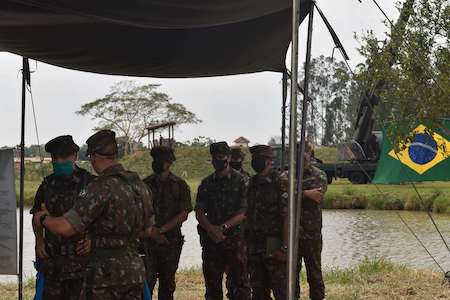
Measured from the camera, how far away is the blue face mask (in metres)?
3.75

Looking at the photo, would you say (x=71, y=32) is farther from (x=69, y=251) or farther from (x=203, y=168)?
(x=203, y=168)

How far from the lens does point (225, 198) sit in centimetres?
502

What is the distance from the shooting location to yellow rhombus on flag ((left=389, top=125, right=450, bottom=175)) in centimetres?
670

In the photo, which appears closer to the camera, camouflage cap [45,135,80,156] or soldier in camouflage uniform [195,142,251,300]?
camouflage cap [45,135,80,156]

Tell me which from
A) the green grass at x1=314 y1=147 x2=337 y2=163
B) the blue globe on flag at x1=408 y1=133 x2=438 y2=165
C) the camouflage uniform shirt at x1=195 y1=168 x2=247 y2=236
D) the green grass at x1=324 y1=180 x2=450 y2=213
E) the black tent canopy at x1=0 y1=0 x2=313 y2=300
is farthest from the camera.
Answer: the green grass at x1=314 y1=147 x2=337 y2=163

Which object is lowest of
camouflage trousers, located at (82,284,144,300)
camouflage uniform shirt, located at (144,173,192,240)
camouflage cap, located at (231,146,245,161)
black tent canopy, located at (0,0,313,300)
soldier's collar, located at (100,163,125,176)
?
camouflage trousers, located at (82,284,144,300)

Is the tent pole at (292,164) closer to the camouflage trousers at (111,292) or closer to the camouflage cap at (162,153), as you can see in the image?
the camouflage trousers at (111,292)

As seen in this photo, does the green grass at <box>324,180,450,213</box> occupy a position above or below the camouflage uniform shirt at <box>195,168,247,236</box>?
below

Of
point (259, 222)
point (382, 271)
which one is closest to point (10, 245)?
point (259, 222)

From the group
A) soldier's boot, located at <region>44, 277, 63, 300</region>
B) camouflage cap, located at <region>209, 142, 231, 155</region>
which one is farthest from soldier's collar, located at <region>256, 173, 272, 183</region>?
soldier's boot, located at <region>44, 277, 63, 300</region>

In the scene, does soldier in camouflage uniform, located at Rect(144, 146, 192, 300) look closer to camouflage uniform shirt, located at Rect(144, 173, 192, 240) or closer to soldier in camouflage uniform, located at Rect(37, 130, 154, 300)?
camouflage uniform shirt, located at Rect(144, 173, 192, 240)

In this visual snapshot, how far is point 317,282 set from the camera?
17.4 ft

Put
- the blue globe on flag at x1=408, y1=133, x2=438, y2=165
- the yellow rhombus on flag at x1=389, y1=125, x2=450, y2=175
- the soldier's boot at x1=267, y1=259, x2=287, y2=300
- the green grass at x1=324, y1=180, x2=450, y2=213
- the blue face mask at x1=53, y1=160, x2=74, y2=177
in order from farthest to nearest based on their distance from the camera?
the green grass at x1=324, y1=180, x2=450, y2=213
the blue globe on flag at x1=408, y1=133, x2=438, y2=165
the yellow rhombus on flag at x1=389, y1=125, x2=450, y2=175
the soldier's boot at x1=267, y1=259, x2=287, y2=300
the blue face mask at x1=53, y1=160, x2=74, y2=177

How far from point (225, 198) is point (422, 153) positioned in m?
2.82
